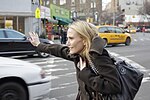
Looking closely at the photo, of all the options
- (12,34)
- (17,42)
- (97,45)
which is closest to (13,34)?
(12,34)

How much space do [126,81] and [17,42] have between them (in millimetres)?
12487

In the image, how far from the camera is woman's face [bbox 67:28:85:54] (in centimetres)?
243

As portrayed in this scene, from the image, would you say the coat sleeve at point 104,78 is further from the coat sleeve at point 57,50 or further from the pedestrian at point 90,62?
the coat sleeve at point 57,50

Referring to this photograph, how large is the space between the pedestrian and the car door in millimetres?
12070

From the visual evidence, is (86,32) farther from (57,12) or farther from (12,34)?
(57,12)

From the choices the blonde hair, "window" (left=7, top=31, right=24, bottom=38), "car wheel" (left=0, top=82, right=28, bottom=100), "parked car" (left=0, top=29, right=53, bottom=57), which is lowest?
"car wheel" (left=0, top=82, right=28, bottom=100)

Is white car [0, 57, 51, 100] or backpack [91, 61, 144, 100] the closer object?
backpack [91, 61, 144, 100]

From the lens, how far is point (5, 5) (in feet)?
91.5

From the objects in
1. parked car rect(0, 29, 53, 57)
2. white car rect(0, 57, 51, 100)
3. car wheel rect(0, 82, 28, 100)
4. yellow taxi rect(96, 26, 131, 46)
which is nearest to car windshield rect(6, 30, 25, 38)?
parked car rect(0, 29, 53, 57)

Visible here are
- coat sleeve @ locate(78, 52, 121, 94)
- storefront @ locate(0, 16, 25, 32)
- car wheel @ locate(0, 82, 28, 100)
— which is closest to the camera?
coat sleeve @ locate(78, 52, 121, 94)

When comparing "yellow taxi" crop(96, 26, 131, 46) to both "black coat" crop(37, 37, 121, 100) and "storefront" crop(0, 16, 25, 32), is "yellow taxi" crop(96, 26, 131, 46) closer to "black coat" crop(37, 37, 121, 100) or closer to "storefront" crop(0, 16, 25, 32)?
"storefront" crop(0, 16, 25, 32)

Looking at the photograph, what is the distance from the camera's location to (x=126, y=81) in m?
2.33

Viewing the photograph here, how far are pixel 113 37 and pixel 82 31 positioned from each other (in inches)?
873

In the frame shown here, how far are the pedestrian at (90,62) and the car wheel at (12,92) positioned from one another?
2947 millimetres
